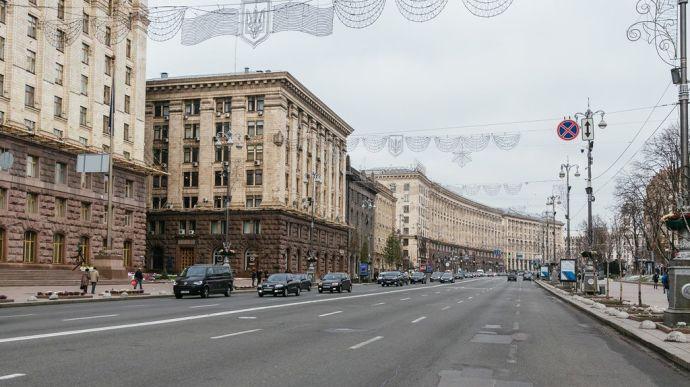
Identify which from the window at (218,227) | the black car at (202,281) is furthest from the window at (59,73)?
the window at (218,227)

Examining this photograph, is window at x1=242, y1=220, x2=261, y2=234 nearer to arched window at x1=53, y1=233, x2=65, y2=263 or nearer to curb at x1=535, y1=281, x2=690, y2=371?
arched window at x1=53, y1=233, x2=65, y2=263

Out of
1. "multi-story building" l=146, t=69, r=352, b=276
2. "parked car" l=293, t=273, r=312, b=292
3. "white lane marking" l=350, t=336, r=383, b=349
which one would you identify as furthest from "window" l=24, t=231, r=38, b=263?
"white lane marking" l=350, t=336, r=383, b=349

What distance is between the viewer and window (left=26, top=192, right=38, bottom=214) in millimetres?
47344

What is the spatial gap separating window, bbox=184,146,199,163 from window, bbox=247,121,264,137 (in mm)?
6754

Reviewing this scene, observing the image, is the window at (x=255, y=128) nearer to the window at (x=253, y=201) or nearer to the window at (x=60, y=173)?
the window at (x=253, y=201)

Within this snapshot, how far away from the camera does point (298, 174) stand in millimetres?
81438

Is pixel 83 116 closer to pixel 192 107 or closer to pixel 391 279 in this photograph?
pixel 192 107

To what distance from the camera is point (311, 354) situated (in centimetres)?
1206

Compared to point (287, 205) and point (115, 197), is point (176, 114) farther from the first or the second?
point (115, 197)

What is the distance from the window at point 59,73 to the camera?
51.4 m

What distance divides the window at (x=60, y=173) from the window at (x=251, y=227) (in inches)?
1021

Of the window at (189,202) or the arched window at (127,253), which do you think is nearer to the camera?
the arched window at (127,253)

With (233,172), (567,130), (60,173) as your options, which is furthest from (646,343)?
(233,172)

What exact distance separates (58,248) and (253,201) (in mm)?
27510
